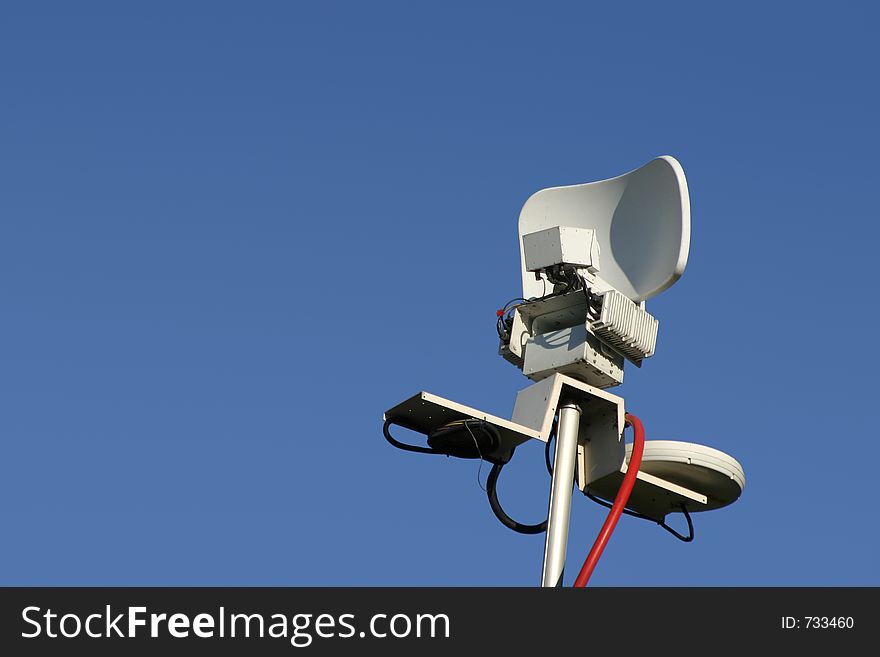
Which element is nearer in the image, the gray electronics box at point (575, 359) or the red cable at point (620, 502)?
the red cable at point (620, 502)

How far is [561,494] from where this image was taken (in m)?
16.6

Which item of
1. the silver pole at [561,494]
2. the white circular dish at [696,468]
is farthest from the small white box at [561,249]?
the white circular dish at [696,468]

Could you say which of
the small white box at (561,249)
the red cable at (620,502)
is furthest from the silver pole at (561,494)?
the small white box at (561,249)

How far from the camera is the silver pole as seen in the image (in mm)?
16156

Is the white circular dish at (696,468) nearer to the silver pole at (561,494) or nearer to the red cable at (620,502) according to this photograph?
the red cable at (620,502)

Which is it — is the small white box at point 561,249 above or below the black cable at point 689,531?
above

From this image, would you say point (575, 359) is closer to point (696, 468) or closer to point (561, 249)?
point (561, 249)

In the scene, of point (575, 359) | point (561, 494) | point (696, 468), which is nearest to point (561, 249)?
point (575, 359)

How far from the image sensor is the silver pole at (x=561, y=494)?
16.2 m

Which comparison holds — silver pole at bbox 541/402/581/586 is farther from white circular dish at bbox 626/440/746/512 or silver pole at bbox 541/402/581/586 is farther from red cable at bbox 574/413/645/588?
white circular dish at bbox 626/440/746/512

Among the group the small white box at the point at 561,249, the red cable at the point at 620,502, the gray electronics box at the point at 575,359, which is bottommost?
the red cable at the point at 620,502

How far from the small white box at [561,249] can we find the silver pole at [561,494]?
4.45ft

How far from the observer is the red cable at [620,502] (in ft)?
52.2
